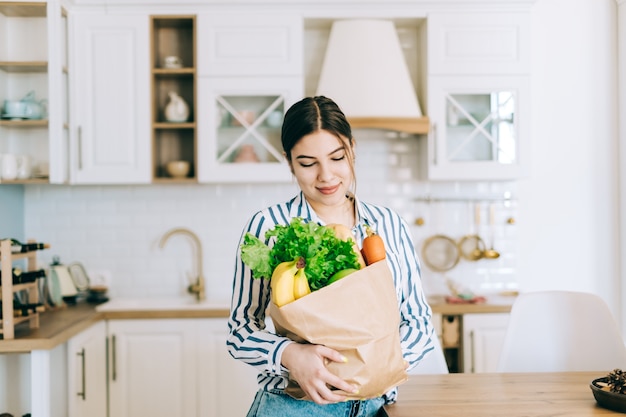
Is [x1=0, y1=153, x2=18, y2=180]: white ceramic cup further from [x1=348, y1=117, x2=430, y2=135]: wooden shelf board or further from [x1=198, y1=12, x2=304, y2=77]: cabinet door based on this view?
[x1=348, y1=117, x2=430, y2=135]: wooden shelf board

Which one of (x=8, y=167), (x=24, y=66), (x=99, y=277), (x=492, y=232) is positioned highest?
(x=24, y=66)

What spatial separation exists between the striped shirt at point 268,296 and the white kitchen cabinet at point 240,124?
199 cm

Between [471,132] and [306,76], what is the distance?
1.03m

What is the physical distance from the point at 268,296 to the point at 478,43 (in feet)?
8.33

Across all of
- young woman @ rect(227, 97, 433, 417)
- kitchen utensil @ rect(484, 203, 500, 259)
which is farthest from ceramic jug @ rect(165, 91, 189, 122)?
young woman @ rect(227, 97, 433, 417)

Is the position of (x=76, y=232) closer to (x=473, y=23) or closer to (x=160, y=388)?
(x=160, y=388)

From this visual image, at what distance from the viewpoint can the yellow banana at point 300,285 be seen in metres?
1.21

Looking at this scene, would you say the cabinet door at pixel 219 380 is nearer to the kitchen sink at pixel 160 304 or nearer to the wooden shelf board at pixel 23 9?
the kitchen sink at pixel 160 304

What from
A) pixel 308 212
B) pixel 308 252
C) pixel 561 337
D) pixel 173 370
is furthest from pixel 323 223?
pixel 173 370

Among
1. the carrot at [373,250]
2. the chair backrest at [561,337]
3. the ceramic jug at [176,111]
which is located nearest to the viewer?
the carrot at [373,250]

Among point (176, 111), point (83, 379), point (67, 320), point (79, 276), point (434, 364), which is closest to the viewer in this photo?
point (434, 364)

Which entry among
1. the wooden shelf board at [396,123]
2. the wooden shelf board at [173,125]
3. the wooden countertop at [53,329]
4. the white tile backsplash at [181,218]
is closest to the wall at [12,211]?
the white tile backsplash at [181,218]

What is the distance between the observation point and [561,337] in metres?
2.36

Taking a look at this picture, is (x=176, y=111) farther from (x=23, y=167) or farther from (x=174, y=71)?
(x=23, y=167)
